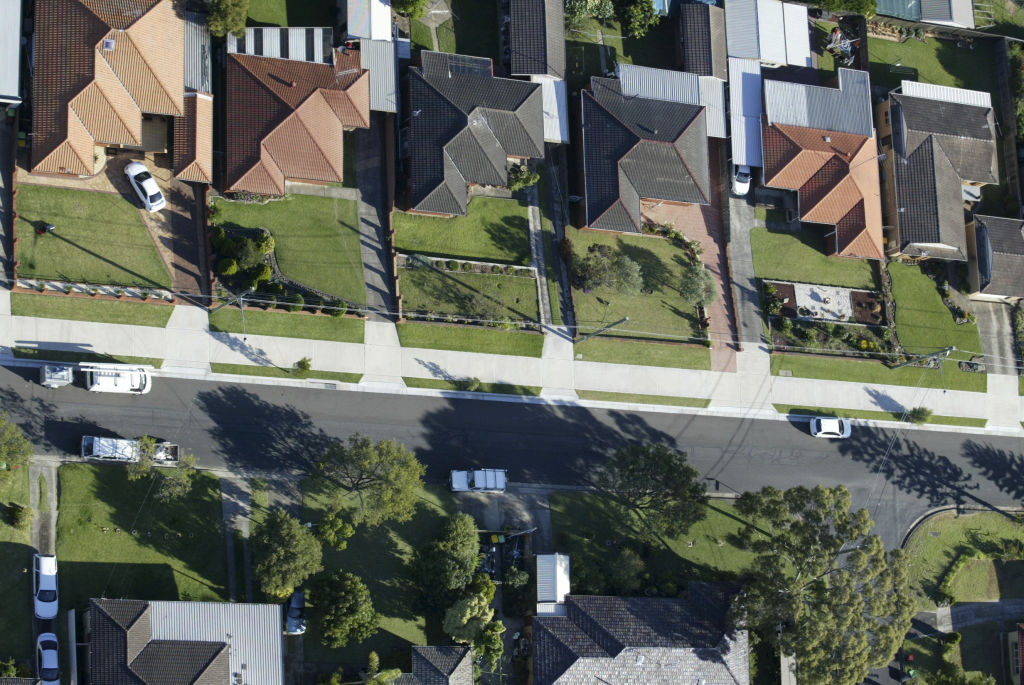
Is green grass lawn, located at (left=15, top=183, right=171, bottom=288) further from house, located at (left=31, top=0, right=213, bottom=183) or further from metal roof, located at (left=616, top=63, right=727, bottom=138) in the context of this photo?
metal roof, located at (left=616, top=63, right=727, bottom=138)

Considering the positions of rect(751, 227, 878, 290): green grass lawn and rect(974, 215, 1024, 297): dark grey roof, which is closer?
rect(751, 227, 878, 290): green grass lawn

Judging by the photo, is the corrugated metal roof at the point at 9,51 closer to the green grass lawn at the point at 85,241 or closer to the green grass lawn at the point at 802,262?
the green grass lawn at the point at 85,241

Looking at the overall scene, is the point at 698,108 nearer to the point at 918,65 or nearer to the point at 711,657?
the point at 918,65

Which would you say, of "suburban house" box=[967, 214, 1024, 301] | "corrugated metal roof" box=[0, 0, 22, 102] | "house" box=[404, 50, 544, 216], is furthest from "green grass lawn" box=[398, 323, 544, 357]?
"suburban house" box=[967, 214, 1024, 301]

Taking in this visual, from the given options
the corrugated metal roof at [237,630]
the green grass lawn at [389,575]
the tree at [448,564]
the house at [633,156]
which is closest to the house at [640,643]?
the tree at [448,564]

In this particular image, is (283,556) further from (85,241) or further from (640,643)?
(85,241)

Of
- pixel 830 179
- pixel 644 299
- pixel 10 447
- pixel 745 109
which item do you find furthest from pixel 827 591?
pixel 10 447

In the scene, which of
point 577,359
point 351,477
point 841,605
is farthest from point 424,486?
point 841,605
